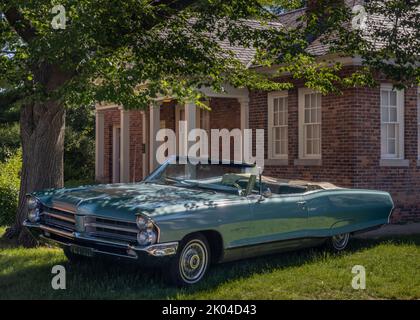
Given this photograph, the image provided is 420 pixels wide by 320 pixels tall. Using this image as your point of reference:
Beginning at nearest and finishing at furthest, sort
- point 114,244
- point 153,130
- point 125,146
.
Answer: point 114,244 < point 153,130 < point 125,146

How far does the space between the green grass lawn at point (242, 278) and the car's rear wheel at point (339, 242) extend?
0.66 feet

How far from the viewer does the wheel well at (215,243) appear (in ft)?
20.9

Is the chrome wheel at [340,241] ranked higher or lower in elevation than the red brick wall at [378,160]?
lower

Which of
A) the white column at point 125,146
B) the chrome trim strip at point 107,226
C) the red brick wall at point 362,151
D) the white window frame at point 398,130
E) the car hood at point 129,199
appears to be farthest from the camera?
the white column at point 125,146

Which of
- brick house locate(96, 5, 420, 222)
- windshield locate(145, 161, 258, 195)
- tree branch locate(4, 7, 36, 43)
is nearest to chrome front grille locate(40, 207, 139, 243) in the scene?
windshield locate(145, 161, 258, 195)

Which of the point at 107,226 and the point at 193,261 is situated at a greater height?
the point at 107,226

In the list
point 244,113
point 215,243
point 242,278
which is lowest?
point 242,278

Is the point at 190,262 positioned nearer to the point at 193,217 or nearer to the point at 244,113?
the point at 193,217

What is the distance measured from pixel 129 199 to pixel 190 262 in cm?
99

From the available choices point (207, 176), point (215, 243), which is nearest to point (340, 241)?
point (207, 176)

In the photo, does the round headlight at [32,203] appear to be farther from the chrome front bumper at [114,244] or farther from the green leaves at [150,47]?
the green leaves at [150,47]

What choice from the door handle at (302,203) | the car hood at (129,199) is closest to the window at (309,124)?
the door handle at (302,203)

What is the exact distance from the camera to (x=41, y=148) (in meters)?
8.83

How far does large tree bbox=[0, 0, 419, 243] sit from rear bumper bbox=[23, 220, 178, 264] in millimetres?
1868
